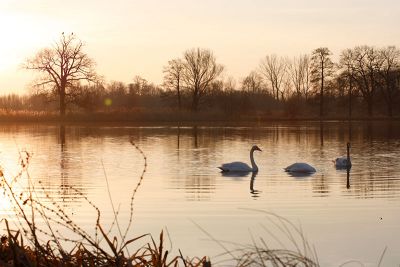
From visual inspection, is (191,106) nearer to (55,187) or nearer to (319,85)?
(319,85)

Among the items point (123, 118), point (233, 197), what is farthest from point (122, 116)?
point (233, 197)

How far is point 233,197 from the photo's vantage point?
1268 cm

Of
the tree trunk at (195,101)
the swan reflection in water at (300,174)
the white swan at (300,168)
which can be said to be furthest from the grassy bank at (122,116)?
the swan reflection in water at (300,174)

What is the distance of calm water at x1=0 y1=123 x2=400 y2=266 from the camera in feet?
27.6

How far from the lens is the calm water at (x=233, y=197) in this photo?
8398mm

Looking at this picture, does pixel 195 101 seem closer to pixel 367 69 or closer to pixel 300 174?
pixel 367 69

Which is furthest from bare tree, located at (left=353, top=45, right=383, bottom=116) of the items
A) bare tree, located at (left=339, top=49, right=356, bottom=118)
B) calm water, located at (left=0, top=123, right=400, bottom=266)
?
calm water, located at (left=0, top=123, right=400, bottom=266)

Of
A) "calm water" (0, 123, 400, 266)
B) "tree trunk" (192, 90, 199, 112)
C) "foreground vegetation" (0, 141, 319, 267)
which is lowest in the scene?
"calm water" (0, 123, 400, 266)

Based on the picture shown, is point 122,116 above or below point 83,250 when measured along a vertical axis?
above

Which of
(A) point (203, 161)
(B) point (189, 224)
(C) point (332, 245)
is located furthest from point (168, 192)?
(A) point (203, 161)

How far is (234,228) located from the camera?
9.13 metres

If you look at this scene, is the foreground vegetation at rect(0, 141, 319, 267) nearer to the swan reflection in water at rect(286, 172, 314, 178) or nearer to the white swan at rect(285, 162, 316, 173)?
the swan reflection in water at rect(286, 172, 314, 178)

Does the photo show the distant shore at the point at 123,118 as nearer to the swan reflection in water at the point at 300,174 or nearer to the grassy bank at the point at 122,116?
the grassy bank at the point at 122,116

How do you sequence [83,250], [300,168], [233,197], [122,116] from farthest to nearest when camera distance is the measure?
[122,116] → [300,168] → [233,197] → [83,250]
